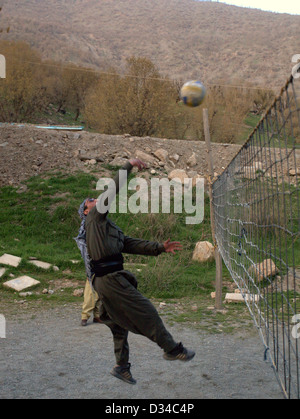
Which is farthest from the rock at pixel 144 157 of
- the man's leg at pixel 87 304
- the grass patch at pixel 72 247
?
the man's leg at pixel 87 304

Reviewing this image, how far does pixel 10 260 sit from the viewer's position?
9.79 m

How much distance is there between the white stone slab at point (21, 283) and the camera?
8.77 m

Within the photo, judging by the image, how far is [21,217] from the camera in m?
12.8

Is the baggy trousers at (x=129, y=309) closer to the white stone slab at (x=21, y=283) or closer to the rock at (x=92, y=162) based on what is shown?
the white stone slab at (x=21, y=283)

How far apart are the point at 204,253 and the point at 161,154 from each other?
21.9 ft

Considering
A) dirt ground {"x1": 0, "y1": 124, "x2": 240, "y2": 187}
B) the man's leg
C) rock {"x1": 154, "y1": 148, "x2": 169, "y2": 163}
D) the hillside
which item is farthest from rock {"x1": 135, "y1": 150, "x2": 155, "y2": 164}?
the hillside

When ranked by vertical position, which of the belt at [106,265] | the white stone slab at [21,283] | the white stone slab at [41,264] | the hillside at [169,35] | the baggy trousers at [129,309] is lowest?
the white stone slab at [21,283]

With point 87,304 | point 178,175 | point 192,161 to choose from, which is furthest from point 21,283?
point 192,161

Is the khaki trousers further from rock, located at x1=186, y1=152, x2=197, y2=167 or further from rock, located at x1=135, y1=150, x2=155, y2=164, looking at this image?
rock, located at x1=186, y1=152, x2=197, y2=167

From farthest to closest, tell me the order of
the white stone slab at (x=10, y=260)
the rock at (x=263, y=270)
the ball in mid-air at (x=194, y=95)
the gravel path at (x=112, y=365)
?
1. the white stone slab at (x=10, y=260)
2. the ball in mid-air at (x=194, y=95)
3. the gravel path at (x=112, y=365)
4. the rock at (x=263, y=270)

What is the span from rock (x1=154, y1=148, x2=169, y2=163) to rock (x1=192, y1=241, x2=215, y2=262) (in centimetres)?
621

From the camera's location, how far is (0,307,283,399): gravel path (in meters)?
4.45

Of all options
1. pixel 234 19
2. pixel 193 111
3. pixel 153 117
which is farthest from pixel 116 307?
pixel 234 19

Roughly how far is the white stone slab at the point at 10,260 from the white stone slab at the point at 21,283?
666mm
